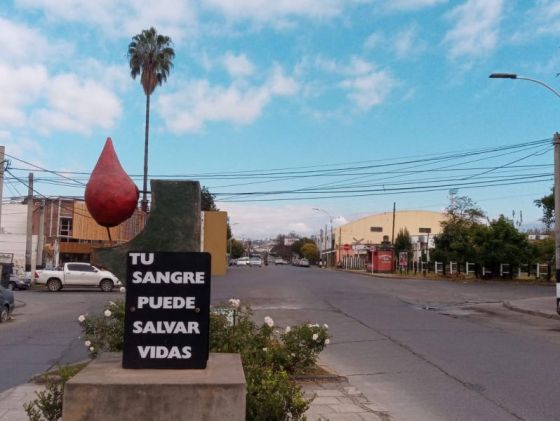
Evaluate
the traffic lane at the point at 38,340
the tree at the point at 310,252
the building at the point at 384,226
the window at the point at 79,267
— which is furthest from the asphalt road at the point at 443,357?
the tree at the point at 310,252

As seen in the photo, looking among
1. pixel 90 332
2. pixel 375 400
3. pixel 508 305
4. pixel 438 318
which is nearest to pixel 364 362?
pixel 375 400

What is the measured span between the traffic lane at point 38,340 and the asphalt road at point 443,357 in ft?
16.3

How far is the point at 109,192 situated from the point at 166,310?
1.18 meters

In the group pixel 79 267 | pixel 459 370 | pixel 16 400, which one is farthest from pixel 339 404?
pixel 79 267

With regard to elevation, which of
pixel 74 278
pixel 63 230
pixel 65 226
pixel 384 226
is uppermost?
pixel 384 226

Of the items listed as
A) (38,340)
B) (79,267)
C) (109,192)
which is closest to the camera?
(109,192)

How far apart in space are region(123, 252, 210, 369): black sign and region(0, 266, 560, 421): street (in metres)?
3.29

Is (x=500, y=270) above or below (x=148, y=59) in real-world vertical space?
below

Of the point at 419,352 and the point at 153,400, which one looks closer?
the point at 153,400

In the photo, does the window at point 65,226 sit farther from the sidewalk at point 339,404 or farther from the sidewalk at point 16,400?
the sidewalk at point 339,404

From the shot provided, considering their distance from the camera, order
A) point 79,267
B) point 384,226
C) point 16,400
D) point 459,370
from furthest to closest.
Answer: point 384,226 → point 79,267 → point 459,370 → point 16,400

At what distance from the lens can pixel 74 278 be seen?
35312mm

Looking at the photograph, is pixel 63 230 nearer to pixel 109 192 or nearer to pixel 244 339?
pixel 244 339

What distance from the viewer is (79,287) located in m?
36.6
